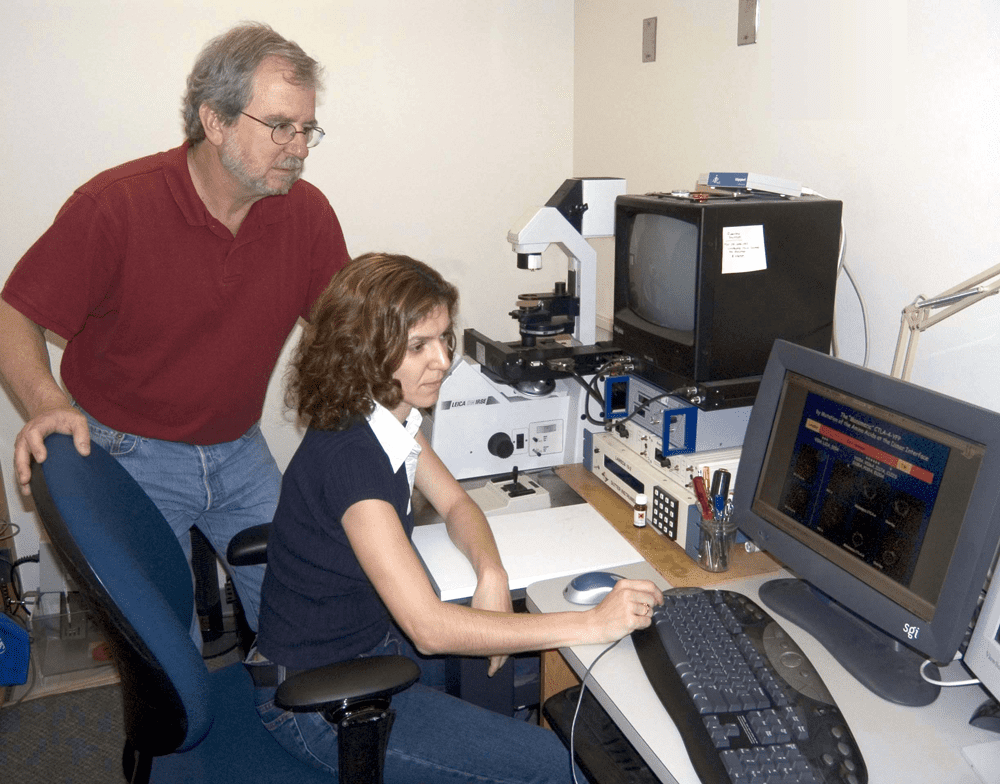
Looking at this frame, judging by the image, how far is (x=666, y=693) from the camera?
3.67 ft

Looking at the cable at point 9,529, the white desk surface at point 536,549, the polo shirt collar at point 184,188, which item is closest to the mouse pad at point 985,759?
the white desk surface at point 536,549

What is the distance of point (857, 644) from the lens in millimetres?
1229

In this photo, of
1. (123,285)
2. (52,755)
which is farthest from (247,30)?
(52,755)

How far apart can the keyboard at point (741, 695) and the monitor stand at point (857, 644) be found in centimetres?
9

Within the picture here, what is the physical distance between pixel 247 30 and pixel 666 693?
1.45 metres

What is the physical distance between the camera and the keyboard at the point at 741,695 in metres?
0.96

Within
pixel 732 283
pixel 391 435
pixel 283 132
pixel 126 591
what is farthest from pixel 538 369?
pixel 126 591

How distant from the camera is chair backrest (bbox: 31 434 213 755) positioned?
3.42ft

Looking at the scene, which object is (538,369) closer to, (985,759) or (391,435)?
(391,435)

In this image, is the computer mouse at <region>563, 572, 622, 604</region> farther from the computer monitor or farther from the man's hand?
the man's hand

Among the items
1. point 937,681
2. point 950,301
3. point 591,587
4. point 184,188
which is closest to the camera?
point 937,681

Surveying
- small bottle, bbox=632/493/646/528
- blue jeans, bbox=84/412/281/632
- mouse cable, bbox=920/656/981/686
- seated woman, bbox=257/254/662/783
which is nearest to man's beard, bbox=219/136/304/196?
seated woman, bbox=257/254/662/783

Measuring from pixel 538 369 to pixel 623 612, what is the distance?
0.79 metres

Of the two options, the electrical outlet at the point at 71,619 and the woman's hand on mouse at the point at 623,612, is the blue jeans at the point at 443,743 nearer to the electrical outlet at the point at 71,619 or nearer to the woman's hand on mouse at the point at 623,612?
the woman's hand on mouse at the point at 623,612
